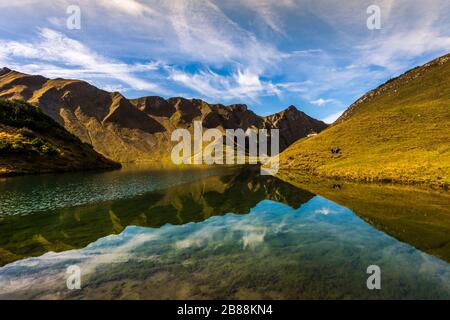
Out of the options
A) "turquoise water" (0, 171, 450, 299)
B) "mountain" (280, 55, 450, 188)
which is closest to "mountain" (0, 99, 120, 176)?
"turquoise water" (0, 171, 450, 299)

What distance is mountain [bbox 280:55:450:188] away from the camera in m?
77.3

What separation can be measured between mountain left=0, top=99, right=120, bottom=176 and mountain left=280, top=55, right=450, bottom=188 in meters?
115

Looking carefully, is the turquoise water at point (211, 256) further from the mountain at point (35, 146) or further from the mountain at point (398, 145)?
the mountain at point (35, 146)

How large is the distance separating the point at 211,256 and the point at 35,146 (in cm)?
14584

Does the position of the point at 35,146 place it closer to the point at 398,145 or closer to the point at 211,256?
the point at 211,256

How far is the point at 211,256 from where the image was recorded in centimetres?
2658

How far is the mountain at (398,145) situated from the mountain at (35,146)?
11546 cm

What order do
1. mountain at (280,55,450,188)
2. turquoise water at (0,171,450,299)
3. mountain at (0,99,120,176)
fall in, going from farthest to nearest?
mountain at (0,99,120,176)
mountain at (280,55,450,188)
turquoise water at (0,171,450,299)

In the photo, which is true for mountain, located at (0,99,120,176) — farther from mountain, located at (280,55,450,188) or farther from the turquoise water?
mountain, located at (280,55,450,188)

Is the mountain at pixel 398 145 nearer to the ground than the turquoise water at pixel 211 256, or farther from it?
farther from it

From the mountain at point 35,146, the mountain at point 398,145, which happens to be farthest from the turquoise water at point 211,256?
the mountain at point 35,146

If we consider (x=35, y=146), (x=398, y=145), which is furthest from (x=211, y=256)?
(x=35, y=146)

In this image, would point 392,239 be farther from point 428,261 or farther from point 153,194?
point 153,194

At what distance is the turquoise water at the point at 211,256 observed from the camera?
19.5 m
